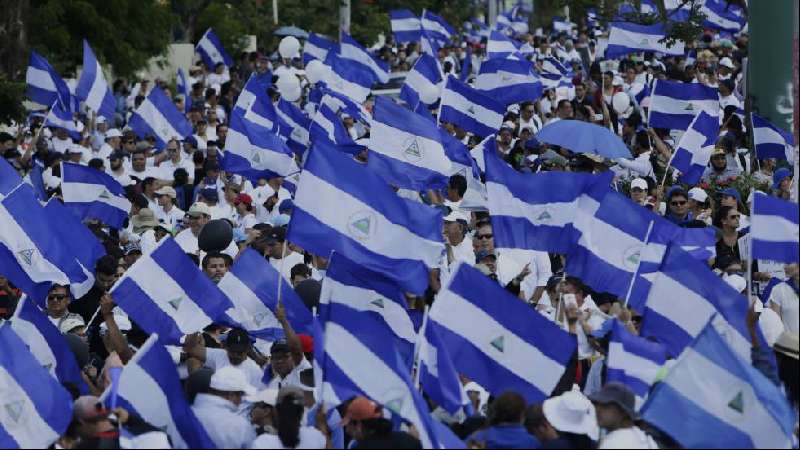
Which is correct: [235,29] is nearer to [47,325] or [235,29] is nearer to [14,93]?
[14,93]

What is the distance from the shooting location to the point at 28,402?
36.2 feet

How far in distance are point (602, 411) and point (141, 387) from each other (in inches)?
109

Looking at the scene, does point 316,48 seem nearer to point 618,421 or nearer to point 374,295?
point 374,295

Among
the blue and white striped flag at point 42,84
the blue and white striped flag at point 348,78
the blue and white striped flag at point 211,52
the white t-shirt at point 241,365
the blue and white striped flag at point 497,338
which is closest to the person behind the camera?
the blue and white striped flag at point 497,338

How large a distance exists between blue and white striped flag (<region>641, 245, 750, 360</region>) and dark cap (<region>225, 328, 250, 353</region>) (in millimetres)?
2619

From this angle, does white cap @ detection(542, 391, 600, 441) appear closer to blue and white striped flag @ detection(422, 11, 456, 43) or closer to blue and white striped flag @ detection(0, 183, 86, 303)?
blue and white striped flag @ detection(0, 183, 86, 303)

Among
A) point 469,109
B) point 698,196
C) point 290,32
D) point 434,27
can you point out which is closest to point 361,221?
point 698,196

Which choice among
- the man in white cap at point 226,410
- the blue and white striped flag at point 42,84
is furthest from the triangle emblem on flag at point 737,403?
the blue and white striped flag at point 42,84

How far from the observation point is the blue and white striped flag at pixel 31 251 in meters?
14.7

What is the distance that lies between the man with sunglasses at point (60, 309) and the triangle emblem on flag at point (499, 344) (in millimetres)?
4031

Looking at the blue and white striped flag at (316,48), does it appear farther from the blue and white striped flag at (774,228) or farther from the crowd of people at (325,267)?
the blue and white striped flag at (774,228)

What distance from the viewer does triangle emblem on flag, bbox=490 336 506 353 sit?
1110cm

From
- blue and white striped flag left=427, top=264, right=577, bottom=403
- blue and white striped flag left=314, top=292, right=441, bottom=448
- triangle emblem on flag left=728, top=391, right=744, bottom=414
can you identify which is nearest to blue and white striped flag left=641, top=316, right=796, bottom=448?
triangle emblem on flag left=728, top=391, right=744, bottom=414

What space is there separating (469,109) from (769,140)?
3356 millimetres
